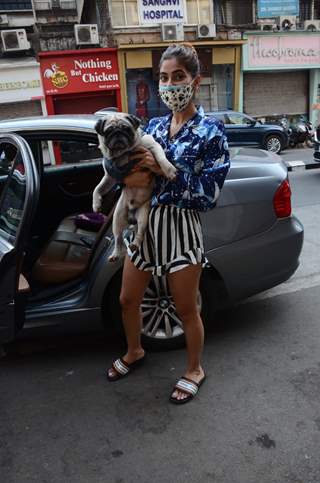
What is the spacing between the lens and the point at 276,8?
680 inches

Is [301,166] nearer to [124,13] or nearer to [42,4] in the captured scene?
[124,13]

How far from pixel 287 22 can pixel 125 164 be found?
1850cm

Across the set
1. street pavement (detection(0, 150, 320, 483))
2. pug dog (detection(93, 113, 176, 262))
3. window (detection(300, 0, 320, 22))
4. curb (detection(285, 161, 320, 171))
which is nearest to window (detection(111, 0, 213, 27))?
window (detection(300, 0, 320, 22))

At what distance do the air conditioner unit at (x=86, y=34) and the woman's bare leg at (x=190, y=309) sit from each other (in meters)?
15.3

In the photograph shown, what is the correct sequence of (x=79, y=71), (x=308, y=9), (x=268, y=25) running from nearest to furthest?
(x=79, y=71) → (x=268, y=25) → (x=308, y=9)

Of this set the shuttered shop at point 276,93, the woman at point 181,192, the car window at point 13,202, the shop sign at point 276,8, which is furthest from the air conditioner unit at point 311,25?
the car window at point 13,202

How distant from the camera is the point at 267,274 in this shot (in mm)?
2982

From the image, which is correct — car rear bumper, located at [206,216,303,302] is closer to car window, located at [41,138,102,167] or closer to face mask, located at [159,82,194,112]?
face mask, located at [159,82,194,112]

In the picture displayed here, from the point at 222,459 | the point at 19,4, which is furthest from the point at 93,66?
the point at 222,459

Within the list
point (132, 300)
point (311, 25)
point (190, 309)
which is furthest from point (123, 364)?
point (311, 25)

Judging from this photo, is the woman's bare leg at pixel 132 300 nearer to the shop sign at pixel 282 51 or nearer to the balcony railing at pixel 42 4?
the balcony railing at pixel 42 4

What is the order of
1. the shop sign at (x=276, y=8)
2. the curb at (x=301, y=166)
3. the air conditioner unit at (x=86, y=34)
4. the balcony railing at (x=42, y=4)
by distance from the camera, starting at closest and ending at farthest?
the curb at (x=301, y=166)
the air conditioner unit at (x=86, y=34)
the balcony railing at (x=42, y=4)
the shop sign at (x=276, y=8)

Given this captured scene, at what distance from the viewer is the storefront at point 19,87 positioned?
1499 centimetres

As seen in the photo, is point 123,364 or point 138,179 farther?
point 123,364
